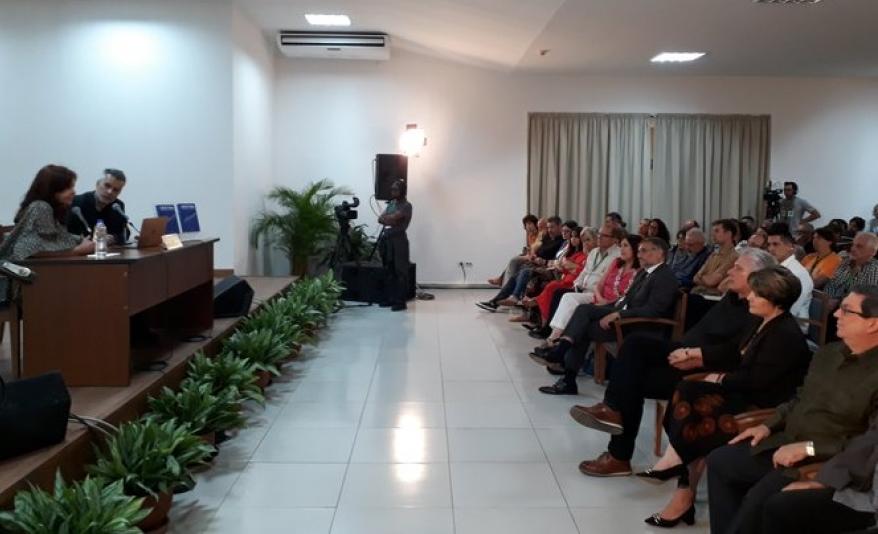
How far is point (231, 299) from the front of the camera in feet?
19.7

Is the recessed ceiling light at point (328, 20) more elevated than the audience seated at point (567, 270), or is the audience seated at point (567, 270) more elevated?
the recessed ceiling light at point (328, 20)

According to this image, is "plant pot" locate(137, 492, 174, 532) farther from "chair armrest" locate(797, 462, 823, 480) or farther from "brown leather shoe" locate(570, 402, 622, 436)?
"chair armrest" locate(797, 462, 823, 480)

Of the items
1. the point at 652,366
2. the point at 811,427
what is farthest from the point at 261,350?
the point at 811,427

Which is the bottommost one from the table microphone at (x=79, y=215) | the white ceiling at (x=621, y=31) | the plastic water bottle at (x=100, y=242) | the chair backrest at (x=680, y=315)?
the chair backrest at (x=680, y=315)

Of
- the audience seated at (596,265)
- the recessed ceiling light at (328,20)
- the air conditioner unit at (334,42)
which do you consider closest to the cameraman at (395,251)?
the air conditioner unit at (334,42)

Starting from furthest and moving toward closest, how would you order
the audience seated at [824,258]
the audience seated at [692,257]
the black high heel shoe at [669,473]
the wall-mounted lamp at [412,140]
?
the wall-mounted lamp at [412,140], the audience seated at [692,257], the audience seated at [824,258], the black high heel shoe at [669,473]

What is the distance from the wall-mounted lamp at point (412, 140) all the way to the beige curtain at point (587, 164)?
60.1 inches

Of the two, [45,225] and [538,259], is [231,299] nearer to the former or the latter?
[45,225]

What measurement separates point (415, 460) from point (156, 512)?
53.8 inches

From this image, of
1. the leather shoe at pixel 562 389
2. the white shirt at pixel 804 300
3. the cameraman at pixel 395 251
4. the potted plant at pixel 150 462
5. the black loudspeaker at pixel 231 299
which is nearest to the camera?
the potted plant at pixel 150 462

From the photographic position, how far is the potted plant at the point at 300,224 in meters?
9.96

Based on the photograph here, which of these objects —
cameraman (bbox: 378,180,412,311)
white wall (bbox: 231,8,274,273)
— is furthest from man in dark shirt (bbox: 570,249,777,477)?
white wall (bbox: 231,8,274,273)

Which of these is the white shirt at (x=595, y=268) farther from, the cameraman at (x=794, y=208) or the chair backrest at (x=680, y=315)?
the cameraman at (x=794, y=208)

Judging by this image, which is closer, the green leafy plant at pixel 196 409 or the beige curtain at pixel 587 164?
the green leafy plant at pixel 196 409
